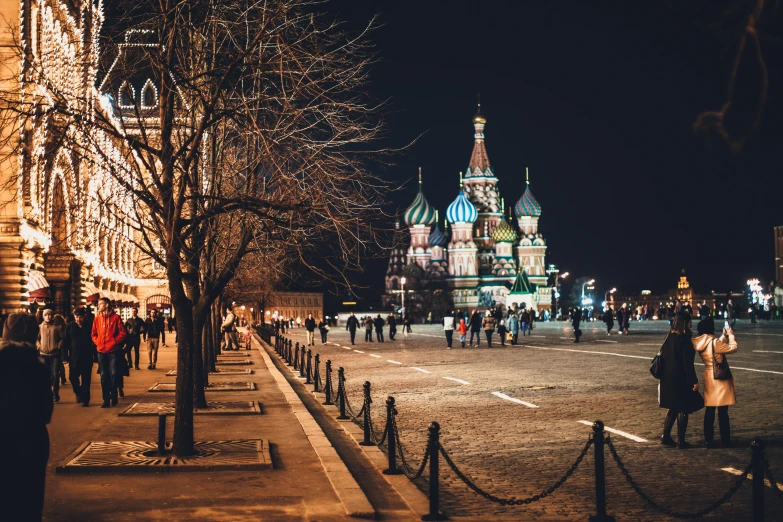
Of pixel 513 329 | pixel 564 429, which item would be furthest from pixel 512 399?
pixel 513 329

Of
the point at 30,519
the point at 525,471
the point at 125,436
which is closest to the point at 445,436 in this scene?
the point at 525,471

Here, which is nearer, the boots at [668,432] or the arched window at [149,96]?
the boots at [668,432]

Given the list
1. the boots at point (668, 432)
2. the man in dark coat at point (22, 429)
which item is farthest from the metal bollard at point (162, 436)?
the boots at point (668, 432)

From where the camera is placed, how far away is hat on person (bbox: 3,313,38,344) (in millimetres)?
6904

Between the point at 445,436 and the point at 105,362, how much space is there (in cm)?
718

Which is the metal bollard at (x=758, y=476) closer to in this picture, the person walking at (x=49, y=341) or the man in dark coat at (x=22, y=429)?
the man in dark coat at (x=22, y=429)

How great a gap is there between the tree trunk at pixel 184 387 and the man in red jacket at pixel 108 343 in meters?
5.59

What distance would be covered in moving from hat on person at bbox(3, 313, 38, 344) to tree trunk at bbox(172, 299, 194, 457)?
207 inches

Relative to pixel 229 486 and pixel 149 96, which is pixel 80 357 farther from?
pixel 149 96

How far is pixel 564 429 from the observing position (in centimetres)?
1509

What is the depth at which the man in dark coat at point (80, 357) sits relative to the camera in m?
19.2

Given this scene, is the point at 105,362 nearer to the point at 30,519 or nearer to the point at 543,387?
the point at 543,387

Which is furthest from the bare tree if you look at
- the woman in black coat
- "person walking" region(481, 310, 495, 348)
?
"person walking" region(481, 310, 495, 348)

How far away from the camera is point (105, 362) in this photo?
61.5 feet
